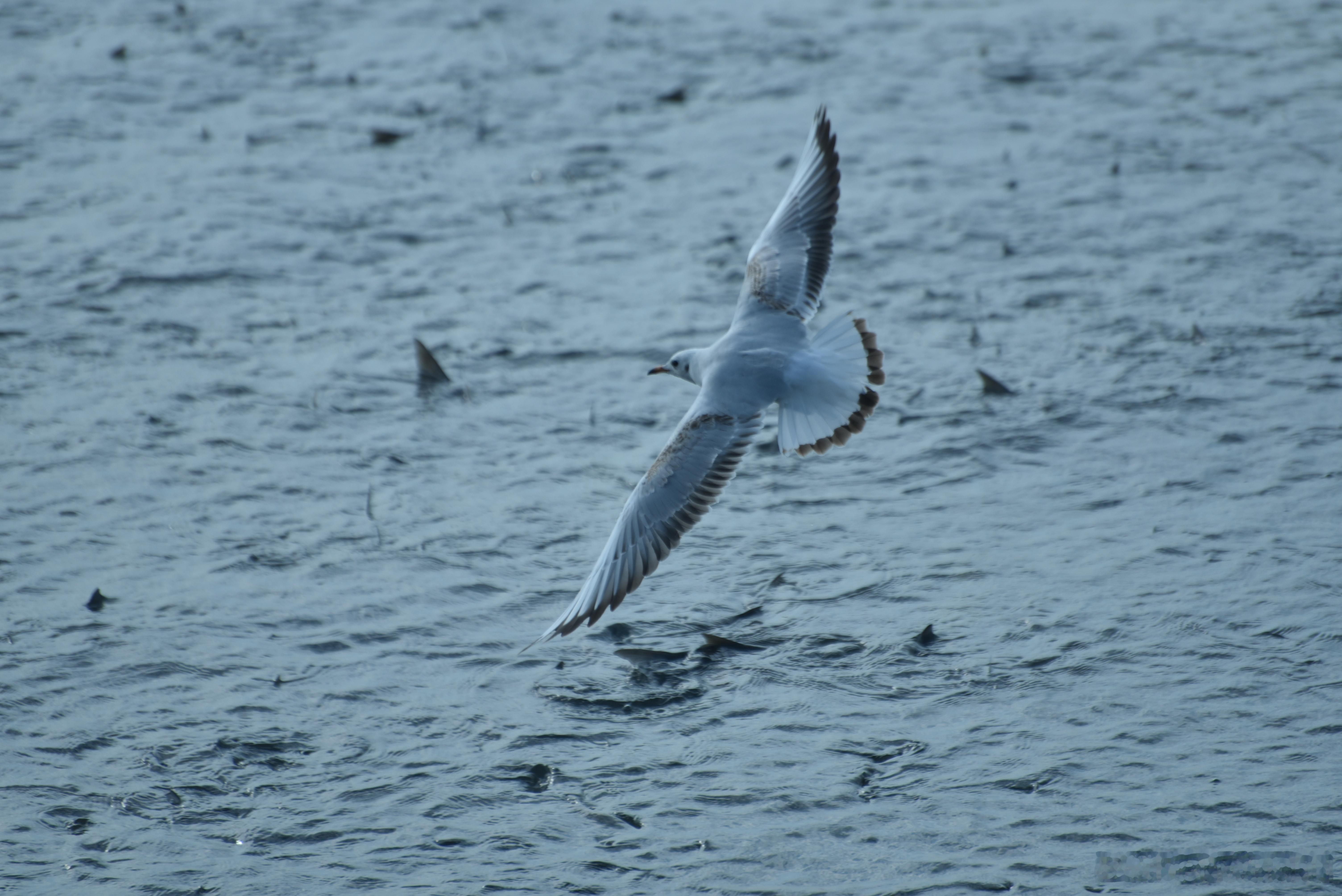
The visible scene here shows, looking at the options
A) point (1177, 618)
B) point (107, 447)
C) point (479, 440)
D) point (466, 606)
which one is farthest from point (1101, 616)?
point (107, 447)

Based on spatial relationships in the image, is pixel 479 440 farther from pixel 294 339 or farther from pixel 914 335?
pixel 914 335

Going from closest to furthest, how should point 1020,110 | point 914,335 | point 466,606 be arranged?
1. point 466,606
2. point 914,335
3. point 1020,110

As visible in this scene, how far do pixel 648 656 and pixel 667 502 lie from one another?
468 millimetres

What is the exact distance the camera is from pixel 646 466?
5965 mm

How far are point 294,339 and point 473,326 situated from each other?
0.76 m

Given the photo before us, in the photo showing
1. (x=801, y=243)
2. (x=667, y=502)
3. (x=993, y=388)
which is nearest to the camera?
(x=667, y=502)

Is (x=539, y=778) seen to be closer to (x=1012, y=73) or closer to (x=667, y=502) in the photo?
(x=667, y=502)

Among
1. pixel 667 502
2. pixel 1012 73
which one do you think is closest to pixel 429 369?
pixel 667 502

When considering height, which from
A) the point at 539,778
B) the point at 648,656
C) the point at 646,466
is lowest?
the point at 539,778

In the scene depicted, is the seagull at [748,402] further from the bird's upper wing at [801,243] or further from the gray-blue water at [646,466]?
the gray-blue water at [646,466]

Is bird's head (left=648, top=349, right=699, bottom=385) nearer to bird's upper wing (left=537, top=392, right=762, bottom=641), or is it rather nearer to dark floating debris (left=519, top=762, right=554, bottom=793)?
bird's upper wing (left=537, top=392, right=762, bottom=641)

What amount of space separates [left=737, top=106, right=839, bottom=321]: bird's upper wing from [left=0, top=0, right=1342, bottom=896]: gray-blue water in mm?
713

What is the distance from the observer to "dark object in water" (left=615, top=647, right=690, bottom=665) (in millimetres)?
4848

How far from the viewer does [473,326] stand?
23.3ft
